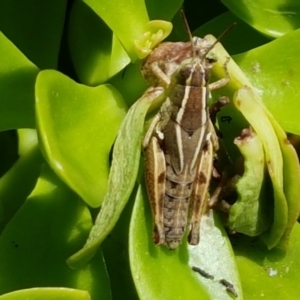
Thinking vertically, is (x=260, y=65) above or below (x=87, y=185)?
below

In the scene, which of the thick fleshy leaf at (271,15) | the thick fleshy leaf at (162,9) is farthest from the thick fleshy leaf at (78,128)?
the thick fleshy leaf at (271,15)

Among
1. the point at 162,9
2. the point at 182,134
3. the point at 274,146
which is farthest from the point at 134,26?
the point at 274,146

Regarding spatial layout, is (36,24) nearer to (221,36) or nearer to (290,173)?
(221,36)

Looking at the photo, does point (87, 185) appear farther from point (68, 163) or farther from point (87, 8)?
point (87, 8)

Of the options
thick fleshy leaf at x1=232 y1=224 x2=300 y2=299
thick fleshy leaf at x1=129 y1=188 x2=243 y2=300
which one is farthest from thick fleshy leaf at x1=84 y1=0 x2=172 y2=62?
thick fleshy leaf at x1=232 y1=224 x2=300 y2=299

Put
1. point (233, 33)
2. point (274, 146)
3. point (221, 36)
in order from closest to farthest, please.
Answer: point (274, 146)
point (221, 36)
point (233, 33)

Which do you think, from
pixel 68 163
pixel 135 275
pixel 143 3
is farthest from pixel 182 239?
pixel 143 3

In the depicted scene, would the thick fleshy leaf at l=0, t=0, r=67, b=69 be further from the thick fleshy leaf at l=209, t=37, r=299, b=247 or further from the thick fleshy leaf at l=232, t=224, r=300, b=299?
the thick fleshy leaf at l=232, t=224, r=300, b=299

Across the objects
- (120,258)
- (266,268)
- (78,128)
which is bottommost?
(266,268)
